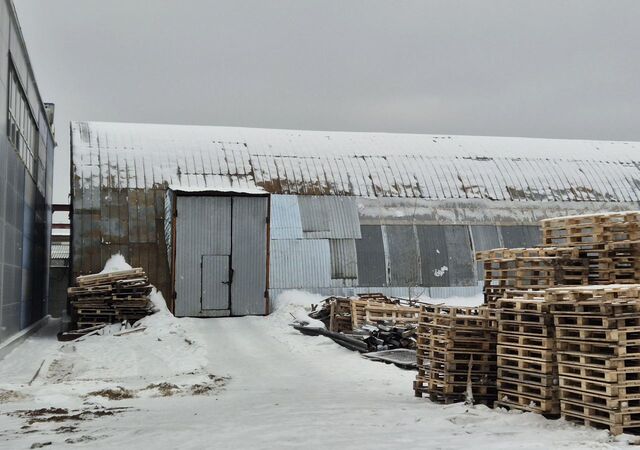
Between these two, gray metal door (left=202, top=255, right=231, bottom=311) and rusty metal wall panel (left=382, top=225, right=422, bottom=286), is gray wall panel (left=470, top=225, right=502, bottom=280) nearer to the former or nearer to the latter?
rusty metal wall panel (left=382, top=225, right=422, bottom=286)

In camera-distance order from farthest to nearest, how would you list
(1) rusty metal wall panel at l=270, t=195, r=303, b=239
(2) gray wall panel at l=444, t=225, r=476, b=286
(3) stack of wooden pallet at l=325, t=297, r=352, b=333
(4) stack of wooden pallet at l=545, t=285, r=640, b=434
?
(2) gray wall panel at l=444, t=225, r=476, b=286 < (1) rusty metal wall panel at l=270, t=195, r=303, b=239 < (3) stack of wooden pallet at l=325, t=297, r=352, b=333 < (4) stack of wooden pallet at l=545, t=285, r=640, b=434

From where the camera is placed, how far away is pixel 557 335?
12.1 m

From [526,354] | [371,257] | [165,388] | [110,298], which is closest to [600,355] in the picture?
[526,354]

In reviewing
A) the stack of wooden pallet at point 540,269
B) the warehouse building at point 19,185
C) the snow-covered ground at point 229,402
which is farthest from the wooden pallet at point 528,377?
the warehouse building at point 19,185

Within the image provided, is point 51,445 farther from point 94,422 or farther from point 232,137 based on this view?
point 232,137

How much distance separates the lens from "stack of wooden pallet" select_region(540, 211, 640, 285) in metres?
14.6

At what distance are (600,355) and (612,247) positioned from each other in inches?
163

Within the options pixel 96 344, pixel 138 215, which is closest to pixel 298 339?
pixel 96 344

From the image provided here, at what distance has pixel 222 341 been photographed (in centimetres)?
2303

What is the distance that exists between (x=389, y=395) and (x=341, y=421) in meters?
3.11

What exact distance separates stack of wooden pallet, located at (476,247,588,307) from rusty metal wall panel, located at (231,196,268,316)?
47.2 feet

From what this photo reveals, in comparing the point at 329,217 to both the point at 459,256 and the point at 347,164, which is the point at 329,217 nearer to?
the point at 347,164

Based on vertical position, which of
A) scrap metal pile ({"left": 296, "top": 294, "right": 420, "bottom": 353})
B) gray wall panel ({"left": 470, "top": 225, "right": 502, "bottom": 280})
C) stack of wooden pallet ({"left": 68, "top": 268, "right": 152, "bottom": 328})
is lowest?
scrap metal pile ({"left": 296, "top": 294, "right": 420, "bottom": 353})

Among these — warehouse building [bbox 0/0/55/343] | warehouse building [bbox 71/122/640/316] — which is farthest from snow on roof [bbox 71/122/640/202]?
warehouse building [bbox 0/0/55/343]
